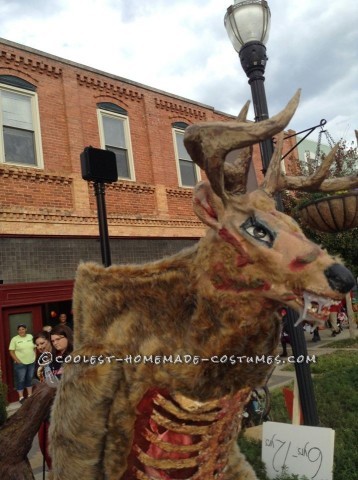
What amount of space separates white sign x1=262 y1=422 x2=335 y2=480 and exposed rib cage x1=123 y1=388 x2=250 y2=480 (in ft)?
4.58

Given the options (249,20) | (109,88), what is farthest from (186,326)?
(109,88)

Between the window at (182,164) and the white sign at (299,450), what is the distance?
9.33 m

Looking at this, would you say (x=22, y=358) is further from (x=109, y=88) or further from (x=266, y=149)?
(x=109, y=88)

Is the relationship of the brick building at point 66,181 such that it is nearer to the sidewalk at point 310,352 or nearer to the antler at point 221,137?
the sidewalk at point 310,352

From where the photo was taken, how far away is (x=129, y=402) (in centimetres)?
156

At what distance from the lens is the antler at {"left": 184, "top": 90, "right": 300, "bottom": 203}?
4.28 feet

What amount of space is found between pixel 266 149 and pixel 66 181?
6549 mm

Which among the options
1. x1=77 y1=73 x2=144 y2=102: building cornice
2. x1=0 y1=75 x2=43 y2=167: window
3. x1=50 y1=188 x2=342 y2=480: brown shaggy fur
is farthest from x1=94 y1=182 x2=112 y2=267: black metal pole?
x1=77 y1=73 x2=144 y2=102: building cornice

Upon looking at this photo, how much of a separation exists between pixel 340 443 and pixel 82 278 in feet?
10.2

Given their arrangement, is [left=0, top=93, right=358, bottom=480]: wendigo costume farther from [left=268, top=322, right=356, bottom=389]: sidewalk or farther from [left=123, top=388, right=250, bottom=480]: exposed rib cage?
[left=268, top=322, right=356, bottom=389]: sidewalk

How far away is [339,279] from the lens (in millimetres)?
1278

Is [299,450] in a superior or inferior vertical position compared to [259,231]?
inferior

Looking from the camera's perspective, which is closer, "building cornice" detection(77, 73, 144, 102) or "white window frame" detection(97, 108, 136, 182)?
"building cornice" detection(77, 73, 144, 102)

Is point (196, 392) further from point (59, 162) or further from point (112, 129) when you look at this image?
point (112, 129)
